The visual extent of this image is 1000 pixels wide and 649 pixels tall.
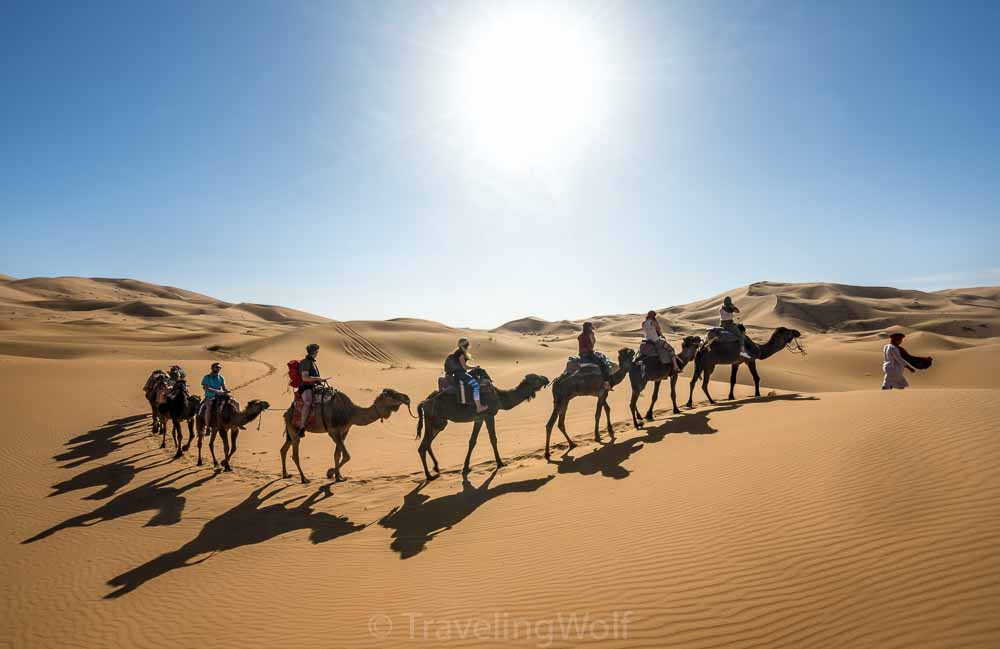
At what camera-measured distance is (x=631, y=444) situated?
10352mm

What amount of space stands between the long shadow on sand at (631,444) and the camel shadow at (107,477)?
34.3 ft

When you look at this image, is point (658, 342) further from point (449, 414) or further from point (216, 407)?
point (216, 407)

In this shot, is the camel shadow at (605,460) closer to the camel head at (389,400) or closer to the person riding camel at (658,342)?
the person riding camel at (658,342)

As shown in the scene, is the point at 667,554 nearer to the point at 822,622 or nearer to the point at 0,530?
the point at 822,622

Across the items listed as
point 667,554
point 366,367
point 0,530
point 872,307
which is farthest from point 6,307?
point 872,307

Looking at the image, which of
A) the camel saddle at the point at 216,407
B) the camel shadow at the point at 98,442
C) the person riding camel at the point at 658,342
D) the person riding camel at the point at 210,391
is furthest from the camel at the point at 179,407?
the person riding camel at the point at 658,342

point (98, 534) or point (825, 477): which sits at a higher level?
point (825, 477)

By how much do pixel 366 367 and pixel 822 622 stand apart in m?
32.3

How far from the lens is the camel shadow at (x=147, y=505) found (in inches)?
321

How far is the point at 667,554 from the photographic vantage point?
4.94m

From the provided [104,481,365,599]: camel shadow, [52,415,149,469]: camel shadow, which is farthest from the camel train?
[52,415,149,469]: camel shadow

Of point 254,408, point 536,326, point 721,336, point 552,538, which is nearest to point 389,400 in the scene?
point 254,408

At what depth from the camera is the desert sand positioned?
3.85 meters

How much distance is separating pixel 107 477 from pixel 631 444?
13.3 meters
